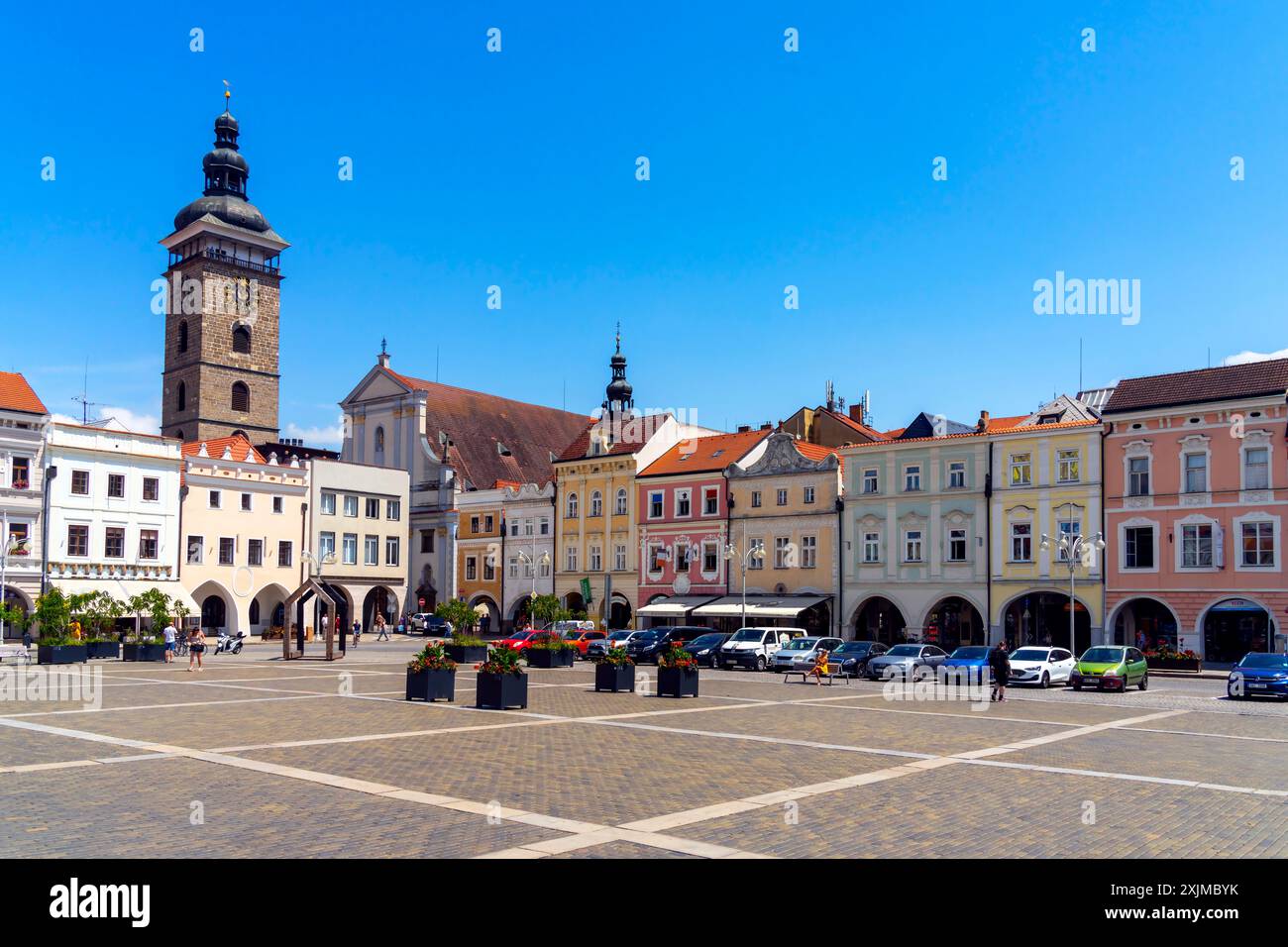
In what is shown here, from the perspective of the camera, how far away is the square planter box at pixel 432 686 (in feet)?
83.4

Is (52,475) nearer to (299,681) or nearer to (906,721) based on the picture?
(299,681)

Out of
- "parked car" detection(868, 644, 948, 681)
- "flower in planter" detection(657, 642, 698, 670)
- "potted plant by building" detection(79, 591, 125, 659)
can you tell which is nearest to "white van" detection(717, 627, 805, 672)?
"parked car" detection(868, 644, 948, 681)

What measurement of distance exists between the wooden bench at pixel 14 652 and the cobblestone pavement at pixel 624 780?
1863 centimetres

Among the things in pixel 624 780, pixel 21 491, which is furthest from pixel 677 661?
pixel 21 491

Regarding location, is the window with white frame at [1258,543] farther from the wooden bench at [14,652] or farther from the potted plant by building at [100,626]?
the wooden bench at [14,652]

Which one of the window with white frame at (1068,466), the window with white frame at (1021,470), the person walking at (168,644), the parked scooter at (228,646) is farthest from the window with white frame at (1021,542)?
the parked scooter at (228,646)

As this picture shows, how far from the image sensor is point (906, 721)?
2283 cm

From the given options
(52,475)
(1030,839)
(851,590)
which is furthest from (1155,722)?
(52,475)

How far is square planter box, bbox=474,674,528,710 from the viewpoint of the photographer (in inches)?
925

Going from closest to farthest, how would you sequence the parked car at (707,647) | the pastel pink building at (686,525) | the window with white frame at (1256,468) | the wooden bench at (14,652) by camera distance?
1. the wooden bench at (14,652)
2. the window with white frame at (1256,468)
3. the parked car at (707,647)
4. the pastel pink building at (686,525)

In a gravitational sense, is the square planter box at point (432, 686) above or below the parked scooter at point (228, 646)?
above

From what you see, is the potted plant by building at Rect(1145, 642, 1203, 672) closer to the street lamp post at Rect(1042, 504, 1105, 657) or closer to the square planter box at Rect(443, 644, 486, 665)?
the street lamp post at Rect(1042, 504, 1105, 657)

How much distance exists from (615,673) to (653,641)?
1982cm
